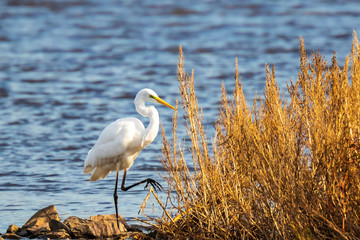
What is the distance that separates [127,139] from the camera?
7234 millimetres

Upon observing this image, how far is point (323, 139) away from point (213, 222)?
1201 millimetres

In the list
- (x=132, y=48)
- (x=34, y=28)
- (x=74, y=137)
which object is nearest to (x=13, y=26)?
(x=34, y=28)

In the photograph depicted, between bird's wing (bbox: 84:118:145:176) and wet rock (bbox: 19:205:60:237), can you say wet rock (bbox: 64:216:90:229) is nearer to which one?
wet rock (bbox: 19:205:60:237)

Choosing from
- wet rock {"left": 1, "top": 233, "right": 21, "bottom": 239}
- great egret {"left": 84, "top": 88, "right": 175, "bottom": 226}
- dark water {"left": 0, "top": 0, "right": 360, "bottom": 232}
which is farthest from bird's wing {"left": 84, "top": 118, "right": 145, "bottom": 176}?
wet rock {"left": 1, "top": 233, "right": 21, "bottom": 239}

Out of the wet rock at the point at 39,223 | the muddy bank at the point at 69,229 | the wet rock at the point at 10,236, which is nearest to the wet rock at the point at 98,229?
the muddy bank at the point at 69,229

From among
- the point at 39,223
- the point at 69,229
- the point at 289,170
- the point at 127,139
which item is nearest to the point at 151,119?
the point at 127,139

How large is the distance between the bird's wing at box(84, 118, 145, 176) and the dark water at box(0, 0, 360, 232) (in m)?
0.60

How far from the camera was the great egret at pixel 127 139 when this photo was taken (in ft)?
23.4

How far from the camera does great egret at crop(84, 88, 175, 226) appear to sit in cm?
713

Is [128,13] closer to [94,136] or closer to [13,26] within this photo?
[13,26]

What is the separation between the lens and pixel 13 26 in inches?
980

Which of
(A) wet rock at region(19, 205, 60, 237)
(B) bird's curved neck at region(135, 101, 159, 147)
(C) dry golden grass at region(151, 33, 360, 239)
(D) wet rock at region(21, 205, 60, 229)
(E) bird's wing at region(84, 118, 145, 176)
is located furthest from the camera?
(E) bird's wing at region(84, 118, 145, 176)

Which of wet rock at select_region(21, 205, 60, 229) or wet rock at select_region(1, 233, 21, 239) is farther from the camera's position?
wet rock at select_region(21, 205, 60, 229)

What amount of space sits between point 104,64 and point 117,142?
11863 millimetres
